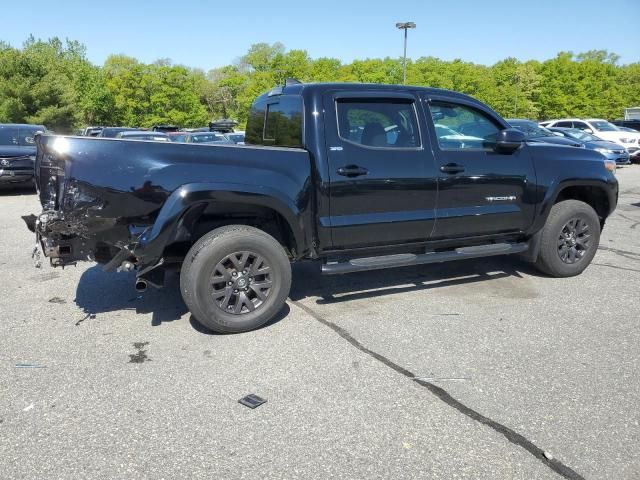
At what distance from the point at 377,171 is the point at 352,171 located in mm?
234

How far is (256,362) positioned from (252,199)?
121cm

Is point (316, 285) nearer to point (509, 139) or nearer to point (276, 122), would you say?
point (276, 122)

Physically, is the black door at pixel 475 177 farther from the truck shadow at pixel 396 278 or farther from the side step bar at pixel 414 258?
the truck shadow at pixel 396 278

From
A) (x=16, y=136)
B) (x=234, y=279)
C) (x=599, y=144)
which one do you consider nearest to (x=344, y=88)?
(x=234, y=279)

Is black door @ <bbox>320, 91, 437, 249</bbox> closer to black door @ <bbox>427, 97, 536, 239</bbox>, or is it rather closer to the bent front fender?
black door @ <bbox>427, 97, 536, 239</bbox>

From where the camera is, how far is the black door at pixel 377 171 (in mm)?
4316

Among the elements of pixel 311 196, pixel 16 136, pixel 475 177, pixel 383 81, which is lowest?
pixel 311 196

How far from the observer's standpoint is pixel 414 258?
471cm

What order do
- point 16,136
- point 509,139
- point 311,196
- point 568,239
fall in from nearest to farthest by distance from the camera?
point 311,196
point 509,139
point 568,239
point 16,136

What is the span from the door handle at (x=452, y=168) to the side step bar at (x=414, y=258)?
2.50ft

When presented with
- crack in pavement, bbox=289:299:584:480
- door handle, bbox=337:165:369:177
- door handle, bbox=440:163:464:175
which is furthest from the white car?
crack in pavement, bbox=289:299:584:480

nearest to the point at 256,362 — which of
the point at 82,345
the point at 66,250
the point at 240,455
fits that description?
the point at 240,455

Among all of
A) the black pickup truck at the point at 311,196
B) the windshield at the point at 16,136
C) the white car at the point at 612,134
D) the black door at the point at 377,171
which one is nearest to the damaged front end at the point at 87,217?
the black pickup truck at the point at 311,196

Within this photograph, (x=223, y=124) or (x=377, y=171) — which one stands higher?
(x=223, y=124)
